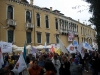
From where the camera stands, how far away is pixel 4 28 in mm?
27953

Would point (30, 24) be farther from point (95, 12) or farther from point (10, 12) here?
point (95, 12)

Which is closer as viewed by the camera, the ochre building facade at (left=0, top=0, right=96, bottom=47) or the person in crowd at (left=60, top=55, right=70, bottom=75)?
the person in crowd at (left=60, top=55, right=70, bottom=75)

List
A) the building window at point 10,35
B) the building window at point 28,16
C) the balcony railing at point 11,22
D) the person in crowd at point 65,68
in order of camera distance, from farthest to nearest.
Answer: the building window at point 28,16 < the building window at point 10,35 < the balcony railing at point 11,22 < the person in crowd at point 65,68

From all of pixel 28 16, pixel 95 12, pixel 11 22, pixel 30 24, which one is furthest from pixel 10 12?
pixel 95 12

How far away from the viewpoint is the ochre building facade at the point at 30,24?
1119 inches

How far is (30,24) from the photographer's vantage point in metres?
32.4

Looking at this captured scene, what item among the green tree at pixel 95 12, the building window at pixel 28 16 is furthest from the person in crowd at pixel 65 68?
the building window at pixel 28 16

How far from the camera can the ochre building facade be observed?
28.4 m

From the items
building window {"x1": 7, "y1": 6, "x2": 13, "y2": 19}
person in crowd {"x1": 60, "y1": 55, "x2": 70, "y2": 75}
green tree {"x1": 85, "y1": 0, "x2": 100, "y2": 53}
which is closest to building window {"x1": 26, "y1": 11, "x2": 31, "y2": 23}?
building window {"x1": 7, "y1": 6, "x2": 13, "y2": 19}

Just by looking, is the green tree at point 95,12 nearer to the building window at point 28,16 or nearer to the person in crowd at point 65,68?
the person in crowd at point 65,68

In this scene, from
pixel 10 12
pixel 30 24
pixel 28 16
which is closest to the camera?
pixel 10 12

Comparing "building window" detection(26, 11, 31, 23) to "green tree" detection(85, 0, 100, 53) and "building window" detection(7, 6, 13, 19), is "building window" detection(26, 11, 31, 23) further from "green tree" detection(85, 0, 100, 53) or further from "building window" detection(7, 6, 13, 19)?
"green tree" detection(85, 0, 100, 53)

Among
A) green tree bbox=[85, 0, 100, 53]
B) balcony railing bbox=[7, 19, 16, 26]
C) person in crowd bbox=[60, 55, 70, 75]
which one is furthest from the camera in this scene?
balcony railing bbox=[7, 19, 16, 26]

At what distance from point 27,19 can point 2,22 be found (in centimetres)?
559
